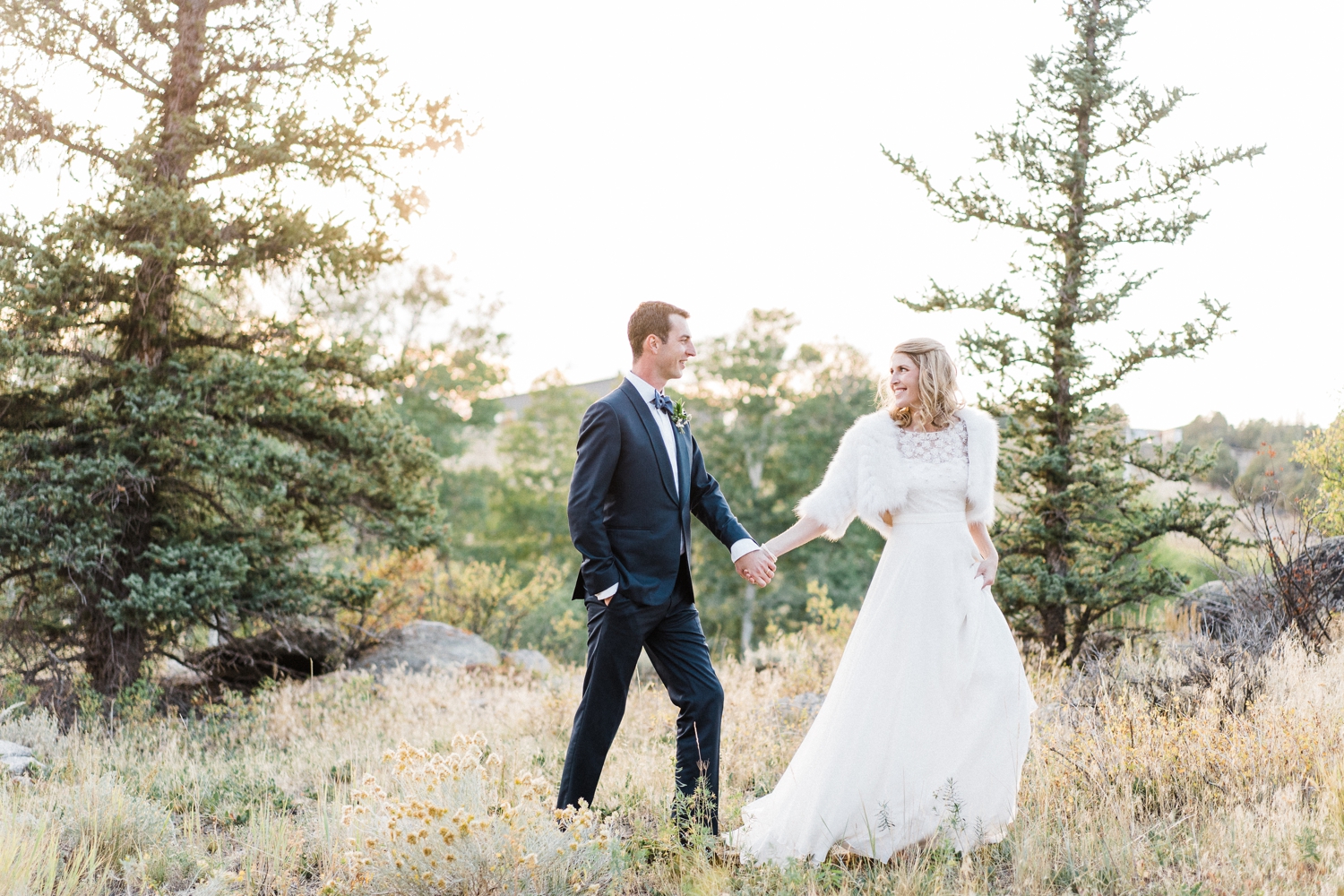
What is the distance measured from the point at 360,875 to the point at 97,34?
8972mm

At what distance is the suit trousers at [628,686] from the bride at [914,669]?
1.27 feet

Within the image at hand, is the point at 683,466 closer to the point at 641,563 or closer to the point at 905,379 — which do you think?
the point at 641,563

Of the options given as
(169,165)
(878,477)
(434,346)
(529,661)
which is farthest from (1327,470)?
(434,346)

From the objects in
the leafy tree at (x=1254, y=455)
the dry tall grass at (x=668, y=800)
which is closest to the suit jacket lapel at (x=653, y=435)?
the dry tall grass at (x=668, y=800)

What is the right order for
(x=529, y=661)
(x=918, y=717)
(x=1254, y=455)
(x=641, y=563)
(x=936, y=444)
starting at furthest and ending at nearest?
(x=529, y=661), (x=1254, y=455), (x=936, y=444), (x=641, y=563), (x=918, y=717)

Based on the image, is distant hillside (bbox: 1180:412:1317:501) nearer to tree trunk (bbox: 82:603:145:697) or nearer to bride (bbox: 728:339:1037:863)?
bride (bbox: 728:339:1037:863)

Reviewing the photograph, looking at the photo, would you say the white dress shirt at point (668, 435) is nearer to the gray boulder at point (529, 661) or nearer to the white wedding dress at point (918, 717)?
the white wedding dress at point (918, 717)

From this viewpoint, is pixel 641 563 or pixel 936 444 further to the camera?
pixel 936 444

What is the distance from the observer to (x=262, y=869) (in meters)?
4.37

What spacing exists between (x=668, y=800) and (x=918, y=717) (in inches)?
62.0

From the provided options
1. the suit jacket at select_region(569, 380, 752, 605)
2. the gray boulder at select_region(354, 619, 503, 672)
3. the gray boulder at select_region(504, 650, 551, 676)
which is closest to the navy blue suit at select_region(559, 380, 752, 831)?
the suit jacket at select_region(569, 380, 752, 605)

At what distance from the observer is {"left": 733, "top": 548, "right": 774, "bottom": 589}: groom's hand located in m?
4.39

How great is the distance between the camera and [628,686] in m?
4.30

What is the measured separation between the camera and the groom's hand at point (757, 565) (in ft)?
14.4
